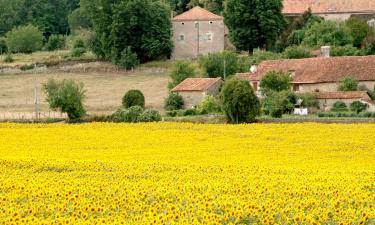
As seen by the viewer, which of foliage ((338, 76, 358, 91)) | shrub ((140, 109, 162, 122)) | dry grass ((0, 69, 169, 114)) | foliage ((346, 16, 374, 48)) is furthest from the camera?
foliage ((346, 16, 374, 48))

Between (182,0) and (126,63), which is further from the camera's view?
(182,0)

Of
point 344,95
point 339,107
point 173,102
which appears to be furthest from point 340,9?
point 339,107

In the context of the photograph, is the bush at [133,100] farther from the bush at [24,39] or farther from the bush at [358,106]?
the bush at [24,39]

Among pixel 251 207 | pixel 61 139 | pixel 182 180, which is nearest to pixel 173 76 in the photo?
pixel 61 139

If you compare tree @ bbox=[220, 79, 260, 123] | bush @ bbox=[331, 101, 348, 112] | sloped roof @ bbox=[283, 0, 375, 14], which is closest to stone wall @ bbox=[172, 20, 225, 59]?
sloped roof @ bbox=[283, 0, 375, 14]

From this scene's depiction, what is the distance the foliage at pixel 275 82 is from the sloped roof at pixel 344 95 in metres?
3.97

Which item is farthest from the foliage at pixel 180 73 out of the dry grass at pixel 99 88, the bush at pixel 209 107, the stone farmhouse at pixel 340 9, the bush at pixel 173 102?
the stone farmhouse at pixel 340 9

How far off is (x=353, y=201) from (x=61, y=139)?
27.0 m

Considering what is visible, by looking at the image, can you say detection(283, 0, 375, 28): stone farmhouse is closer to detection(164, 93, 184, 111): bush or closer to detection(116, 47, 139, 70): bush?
detection(116, 47, 139, 70): bush

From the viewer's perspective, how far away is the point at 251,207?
15211 mm

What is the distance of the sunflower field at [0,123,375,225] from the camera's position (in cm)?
1481

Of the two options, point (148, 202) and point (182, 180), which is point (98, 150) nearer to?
point (182, 180)

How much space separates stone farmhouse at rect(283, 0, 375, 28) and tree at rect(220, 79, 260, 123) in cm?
4788

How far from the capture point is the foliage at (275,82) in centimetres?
7062
